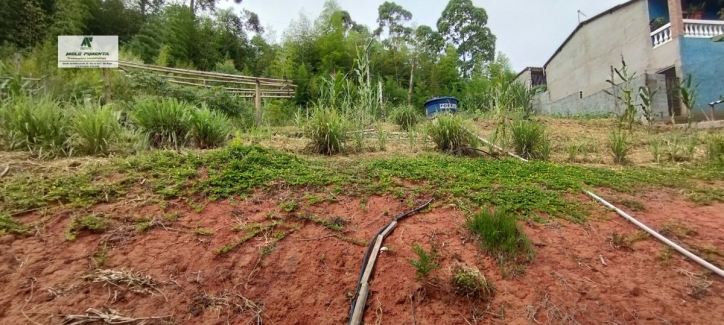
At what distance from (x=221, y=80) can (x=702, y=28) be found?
11520mm

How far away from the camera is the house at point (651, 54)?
8125mm

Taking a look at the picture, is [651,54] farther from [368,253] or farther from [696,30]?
[368,253]

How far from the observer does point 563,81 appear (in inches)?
486

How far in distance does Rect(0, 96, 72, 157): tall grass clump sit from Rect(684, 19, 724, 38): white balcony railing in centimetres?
1182

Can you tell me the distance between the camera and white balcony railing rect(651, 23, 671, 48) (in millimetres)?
8438

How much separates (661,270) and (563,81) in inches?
500

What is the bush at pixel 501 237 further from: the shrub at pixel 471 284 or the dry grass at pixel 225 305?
the dry grass at pixel 225 305

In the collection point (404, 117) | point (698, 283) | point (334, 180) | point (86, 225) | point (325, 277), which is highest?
point (404, 117)

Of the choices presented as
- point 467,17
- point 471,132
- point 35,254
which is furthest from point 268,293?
A: point 467,17

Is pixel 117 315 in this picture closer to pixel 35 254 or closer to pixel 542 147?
pixel 35 254

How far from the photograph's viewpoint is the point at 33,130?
7.97 feet

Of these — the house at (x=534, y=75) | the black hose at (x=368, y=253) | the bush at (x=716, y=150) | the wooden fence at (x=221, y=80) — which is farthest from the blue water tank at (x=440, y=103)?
the house at (x=534, y=75)

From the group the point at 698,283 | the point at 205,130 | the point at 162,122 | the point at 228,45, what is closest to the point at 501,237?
the point at 698,283

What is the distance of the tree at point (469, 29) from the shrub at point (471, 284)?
73.7 feet
